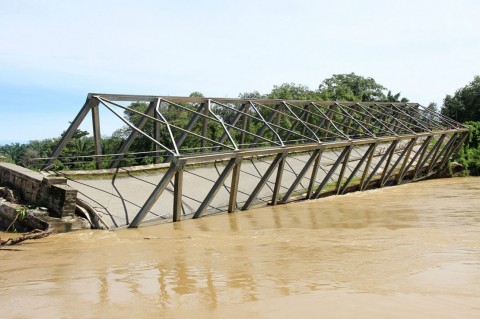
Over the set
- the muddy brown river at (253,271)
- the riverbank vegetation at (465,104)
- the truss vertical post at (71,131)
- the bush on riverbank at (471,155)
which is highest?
the riverbank vegetation at (465,104)

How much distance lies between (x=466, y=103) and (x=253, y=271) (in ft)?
176

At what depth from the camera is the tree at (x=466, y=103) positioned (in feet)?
169

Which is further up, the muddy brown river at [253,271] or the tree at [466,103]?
the tree at [466,103]

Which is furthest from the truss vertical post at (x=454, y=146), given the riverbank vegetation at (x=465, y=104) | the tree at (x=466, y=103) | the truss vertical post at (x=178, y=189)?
the tree at (x=466, y=103)

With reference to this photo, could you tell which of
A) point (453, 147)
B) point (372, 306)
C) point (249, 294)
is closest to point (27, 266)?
point (249, 294)

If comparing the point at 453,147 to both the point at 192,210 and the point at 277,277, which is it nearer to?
the point at 192,210

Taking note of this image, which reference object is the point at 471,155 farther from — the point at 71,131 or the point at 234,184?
the point at 71,131

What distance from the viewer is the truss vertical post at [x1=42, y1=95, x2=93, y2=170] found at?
480 inches

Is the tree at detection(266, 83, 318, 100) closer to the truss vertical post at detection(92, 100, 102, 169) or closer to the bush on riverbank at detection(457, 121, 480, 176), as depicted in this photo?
the bush on riverbank at detection(457, 121, 480, 176)

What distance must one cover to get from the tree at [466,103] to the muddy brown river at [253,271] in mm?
45369

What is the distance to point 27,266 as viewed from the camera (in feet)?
21.5

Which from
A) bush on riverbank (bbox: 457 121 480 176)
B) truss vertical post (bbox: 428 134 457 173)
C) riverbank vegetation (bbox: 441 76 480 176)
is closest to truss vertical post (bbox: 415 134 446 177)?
truss vertical post (bbox: 428 134 457 173)

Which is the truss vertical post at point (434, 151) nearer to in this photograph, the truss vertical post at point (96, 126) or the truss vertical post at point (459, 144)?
the truss vertical post at point (459, 144)

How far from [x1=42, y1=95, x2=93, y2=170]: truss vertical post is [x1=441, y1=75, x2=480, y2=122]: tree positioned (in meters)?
48.2
